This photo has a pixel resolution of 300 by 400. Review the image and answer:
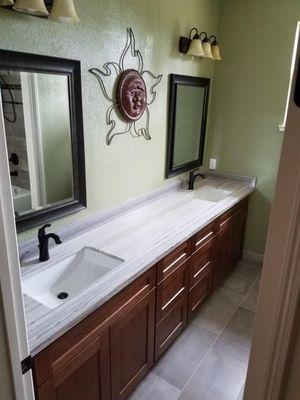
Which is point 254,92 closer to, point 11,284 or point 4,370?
point 11,284

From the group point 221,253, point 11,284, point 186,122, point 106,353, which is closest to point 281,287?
point 11,284

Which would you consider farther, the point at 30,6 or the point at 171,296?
the point at 171,296

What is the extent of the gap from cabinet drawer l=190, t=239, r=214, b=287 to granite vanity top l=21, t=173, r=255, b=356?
253 mm

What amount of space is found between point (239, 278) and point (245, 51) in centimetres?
223

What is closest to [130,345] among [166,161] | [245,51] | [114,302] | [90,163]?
[114,302]

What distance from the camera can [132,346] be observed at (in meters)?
1.66

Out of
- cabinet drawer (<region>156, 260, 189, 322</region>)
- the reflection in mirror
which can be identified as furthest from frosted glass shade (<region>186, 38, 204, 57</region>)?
cabinet drawer (<region>156, 260, 189, 322</region>)

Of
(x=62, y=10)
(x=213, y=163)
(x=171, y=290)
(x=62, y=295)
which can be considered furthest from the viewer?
(x=213, y=163)

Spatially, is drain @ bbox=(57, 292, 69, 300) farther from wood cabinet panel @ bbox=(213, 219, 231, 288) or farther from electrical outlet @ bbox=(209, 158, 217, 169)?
electrical outlet @ bbox=(209, 158, 217, 169)

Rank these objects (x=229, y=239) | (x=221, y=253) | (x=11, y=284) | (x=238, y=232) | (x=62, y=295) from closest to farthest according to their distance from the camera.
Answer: (x=11, y=284) → (x=62, y=295) → (x=221, y=253) → (x=229, y=239) → (x=238, y=232)

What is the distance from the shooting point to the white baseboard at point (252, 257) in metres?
3.32

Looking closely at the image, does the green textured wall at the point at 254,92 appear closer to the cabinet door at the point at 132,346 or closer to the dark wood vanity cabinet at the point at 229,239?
the dark wood vanity cabinet at the point at 229,239

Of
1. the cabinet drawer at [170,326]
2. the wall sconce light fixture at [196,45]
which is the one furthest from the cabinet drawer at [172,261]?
the wall sconce light fixture at [196,45]

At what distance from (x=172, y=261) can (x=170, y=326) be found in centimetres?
52
